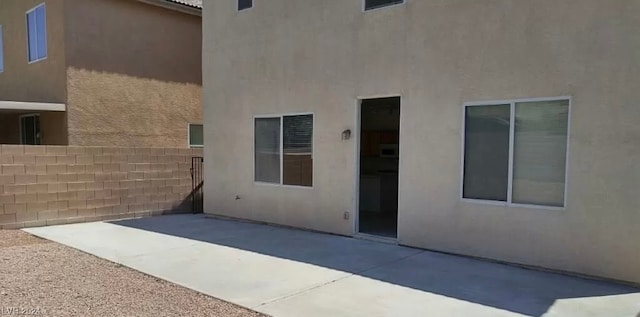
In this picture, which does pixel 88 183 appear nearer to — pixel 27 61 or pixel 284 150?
pixel 284 150

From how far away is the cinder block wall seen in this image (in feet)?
29.8

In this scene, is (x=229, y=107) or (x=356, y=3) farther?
(x=229, y=107)

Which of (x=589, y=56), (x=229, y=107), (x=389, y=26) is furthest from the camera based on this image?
(x=229, y=107)

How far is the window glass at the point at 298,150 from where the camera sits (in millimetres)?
8836

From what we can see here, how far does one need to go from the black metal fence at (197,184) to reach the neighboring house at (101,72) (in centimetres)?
242

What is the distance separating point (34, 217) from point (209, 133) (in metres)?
4.29

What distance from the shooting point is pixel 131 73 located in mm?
13344

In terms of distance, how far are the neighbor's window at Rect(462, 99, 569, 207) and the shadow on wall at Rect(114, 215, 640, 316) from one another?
110cm

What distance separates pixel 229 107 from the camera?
10.4 meters

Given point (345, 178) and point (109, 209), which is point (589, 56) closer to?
point (345, 178)

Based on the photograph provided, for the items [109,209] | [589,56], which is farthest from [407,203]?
[109,209]

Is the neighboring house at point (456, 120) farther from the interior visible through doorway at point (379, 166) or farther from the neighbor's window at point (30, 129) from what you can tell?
the neighbor's window at point (30, 129)

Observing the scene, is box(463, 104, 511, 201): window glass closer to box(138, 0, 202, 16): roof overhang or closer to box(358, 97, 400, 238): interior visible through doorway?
box(358, 97, 400, 238): interior visible through doorway

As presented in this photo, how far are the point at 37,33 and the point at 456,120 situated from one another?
1326cm
